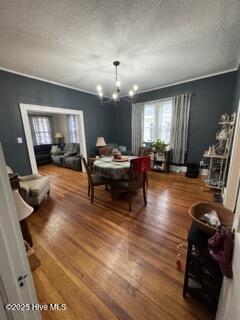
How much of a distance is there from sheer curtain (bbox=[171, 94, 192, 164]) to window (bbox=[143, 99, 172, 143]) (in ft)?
0.74

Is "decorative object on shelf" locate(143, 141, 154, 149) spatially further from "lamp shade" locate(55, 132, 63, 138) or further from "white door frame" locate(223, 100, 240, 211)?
"lamp shade" locate(55, 132, 63, 138)

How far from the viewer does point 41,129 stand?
281 inches

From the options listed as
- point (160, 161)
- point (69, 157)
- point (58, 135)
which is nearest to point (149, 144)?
point (160, 161)

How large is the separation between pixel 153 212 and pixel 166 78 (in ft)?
11.3

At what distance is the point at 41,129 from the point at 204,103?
715 centimetres

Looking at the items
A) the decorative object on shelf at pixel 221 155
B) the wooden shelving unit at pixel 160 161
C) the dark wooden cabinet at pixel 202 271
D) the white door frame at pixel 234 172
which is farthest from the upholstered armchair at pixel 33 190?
the decorative object on shelf at pixel 221 155

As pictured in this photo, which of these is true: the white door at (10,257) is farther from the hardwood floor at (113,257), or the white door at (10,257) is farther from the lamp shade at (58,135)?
the lamp shade at (58,135)

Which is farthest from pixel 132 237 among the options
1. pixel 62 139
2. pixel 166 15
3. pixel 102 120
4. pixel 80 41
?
pixel 62 139

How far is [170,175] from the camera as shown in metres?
4.36

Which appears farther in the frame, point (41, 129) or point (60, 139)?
point (60, 139)

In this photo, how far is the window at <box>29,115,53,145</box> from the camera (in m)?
6.82

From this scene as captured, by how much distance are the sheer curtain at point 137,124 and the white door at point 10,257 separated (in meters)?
4.89

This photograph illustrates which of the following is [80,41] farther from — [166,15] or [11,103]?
[11,103]

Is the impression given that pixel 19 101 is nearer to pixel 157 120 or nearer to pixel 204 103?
pixel 157 120
